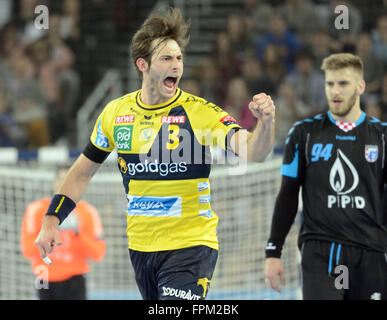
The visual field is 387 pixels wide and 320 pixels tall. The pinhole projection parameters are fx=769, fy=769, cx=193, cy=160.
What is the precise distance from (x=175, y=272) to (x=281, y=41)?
26.2 ft

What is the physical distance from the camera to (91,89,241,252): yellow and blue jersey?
486 cm

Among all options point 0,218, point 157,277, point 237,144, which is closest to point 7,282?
point 0,218

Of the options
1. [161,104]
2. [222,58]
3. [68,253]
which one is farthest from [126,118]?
[222,58]

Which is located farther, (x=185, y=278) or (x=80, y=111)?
(x=80, y=111)

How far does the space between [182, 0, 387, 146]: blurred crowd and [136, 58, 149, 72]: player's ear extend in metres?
5.66

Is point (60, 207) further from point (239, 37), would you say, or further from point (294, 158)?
point (239, 37)

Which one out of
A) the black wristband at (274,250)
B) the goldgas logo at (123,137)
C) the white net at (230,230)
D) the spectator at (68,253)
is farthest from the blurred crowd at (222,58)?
the goldgas logo at (123,137)

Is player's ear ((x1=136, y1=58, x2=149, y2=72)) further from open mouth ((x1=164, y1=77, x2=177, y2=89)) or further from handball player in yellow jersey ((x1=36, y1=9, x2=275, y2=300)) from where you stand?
open mouth ((x1=164, y1=77, x2=177, y2=89))

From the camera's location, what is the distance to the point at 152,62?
5.06 meters

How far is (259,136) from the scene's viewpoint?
430cm
